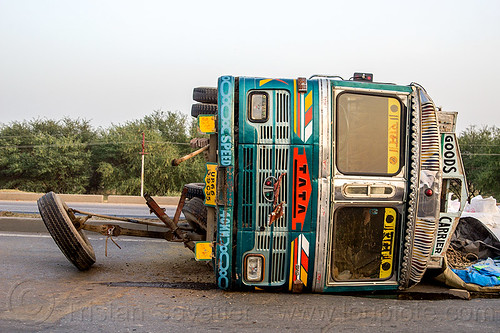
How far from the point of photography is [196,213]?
18.4 feet

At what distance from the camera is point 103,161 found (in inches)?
1427

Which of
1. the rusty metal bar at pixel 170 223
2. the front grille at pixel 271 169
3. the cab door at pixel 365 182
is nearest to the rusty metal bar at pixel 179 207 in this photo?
the rusty metal bar at pixel 170 223

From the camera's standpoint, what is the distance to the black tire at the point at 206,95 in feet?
19.7

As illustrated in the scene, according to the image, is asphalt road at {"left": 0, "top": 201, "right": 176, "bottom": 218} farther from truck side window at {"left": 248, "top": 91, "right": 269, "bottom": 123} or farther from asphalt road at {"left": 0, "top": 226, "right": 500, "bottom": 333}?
truck side window at {"left": 248, "top": 91, "right": 269, "bottom": 123}

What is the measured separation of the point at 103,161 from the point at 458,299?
3408 centimetres

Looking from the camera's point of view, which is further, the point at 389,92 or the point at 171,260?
the point at 171,260

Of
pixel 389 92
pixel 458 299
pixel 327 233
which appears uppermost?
pixel 389 92

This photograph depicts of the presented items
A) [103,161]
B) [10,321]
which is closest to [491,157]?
[103,161]

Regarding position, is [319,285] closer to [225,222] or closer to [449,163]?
[225,222]

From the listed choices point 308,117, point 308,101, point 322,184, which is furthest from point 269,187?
point 308,101

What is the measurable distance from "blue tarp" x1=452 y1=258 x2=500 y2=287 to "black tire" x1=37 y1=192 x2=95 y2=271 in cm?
418

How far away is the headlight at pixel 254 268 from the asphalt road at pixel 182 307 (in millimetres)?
193

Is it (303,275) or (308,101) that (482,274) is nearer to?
(303,275)

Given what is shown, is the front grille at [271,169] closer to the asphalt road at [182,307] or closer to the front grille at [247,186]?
the front grille at [247,186]
